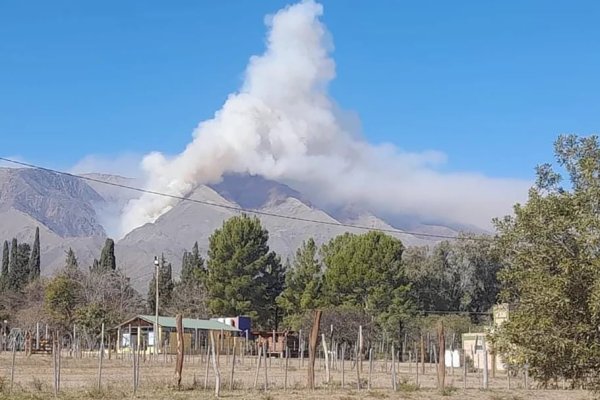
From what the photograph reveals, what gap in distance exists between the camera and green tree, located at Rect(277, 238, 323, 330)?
8250 centimetres

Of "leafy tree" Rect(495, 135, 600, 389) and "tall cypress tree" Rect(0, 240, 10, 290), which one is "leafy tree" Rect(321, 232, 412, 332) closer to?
"tall cypress tree" Rect(0, 240, 10, 290)

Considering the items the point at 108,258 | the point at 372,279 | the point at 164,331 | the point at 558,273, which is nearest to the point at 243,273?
the point at 372,279

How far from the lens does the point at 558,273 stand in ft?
55.1

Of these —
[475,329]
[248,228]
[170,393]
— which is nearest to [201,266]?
[248,228]

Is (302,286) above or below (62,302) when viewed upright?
above

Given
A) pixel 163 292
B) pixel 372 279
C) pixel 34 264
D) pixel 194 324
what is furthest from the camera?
pixel 34 264

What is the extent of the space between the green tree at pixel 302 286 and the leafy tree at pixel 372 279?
3.96 feet

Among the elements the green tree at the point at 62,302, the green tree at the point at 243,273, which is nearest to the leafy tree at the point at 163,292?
the green tree at the point at 243,273

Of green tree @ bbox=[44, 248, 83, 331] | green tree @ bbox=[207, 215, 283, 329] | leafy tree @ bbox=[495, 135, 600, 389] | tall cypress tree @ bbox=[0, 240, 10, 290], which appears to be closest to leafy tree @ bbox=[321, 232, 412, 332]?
green tree @ bbox=[207, 215, 283, 329]

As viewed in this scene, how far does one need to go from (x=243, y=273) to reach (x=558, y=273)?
70789 mm

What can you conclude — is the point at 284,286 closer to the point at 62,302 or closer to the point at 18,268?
the point at 62,302

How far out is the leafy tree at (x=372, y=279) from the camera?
260ft

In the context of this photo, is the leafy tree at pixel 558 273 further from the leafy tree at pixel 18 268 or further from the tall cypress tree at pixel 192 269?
the leafy tree at pixel 18 268

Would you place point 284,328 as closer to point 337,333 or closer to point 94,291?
point 337,333
